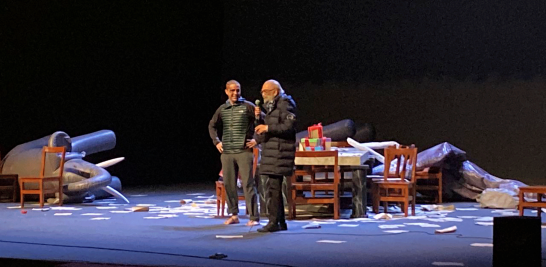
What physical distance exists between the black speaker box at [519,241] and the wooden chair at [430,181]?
6.00 metres

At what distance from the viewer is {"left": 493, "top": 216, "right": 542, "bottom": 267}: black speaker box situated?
4.35m

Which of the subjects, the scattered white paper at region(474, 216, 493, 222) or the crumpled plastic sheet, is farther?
the crumpled plastic sheet

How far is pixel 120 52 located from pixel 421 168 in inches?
214

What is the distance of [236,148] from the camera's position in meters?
8.04

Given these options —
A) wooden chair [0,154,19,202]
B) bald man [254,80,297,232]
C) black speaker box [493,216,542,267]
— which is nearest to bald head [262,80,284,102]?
bald man [254,80,297,232]

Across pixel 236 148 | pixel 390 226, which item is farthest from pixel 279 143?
pixel 390 226

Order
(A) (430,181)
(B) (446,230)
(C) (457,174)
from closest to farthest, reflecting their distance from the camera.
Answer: (B) (446,230) < (A) (430,181) < (C) (457,174)

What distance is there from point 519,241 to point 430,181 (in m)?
6.36

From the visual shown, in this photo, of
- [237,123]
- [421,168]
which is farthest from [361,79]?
[237,123]

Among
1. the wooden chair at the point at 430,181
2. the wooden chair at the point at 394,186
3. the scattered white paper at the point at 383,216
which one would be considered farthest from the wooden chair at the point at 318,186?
the wooden chair at the point at 430,181

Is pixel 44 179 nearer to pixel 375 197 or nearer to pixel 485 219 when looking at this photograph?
pixel 375 197

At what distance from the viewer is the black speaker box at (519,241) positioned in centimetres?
435

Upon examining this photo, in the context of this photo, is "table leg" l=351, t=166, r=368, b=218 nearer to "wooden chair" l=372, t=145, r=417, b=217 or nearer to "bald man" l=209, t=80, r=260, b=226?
"wooden chair" l=372, t=145, r=417, b=217

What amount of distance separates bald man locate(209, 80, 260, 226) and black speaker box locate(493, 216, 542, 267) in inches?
147
